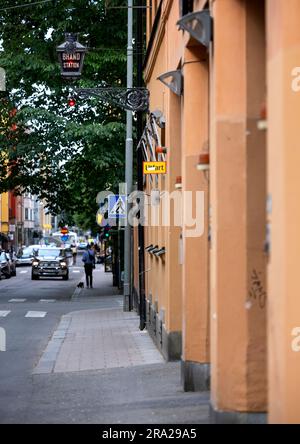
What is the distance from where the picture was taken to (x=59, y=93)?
29.0m

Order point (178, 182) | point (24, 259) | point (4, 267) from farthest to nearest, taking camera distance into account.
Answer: point (24, 259) < point (4, 267) < point (178, 182)

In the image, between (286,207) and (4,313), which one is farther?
(4,313)

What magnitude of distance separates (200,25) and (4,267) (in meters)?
41.2

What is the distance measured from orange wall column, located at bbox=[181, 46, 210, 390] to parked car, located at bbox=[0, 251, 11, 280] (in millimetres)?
37960

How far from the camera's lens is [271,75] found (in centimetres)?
608

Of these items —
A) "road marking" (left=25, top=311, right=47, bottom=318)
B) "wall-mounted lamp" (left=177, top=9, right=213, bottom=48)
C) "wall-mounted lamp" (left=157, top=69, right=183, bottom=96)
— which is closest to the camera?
"wall-mounted lamp" (left=177, top=9, right=213, bottom=48)

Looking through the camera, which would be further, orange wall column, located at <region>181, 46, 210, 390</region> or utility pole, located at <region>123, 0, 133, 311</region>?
utility pole, located at <region>123, 0, 133, 311</region>

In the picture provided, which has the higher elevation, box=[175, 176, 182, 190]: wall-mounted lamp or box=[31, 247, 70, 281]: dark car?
box=[175, 176, 182, 190]: wall-mounted lamp

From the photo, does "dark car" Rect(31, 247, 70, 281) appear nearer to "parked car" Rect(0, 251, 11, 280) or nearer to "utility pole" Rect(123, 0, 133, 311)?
"parked car" Rect(0, 251, 11, 280)

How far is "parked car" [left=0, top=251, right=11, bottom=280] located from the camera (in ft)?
158

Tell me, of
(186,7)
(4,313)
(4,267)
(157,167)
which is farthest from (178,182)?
(4,267)

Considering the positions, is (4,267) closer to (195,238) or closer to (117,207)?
(117,207)

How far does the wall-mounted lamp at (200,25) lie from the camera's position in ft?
26.8

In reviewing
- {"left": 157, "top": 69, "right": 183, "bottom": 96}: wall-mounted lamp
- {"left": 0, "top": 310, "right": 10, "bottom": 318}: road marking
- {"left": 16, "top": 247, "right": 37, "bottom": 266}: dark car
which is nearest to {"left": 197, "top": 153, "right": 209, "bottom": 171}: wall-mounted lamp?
{"left": 157, "top": 69, "right": 183, "bottom": 96}: wall-mounted lamp
